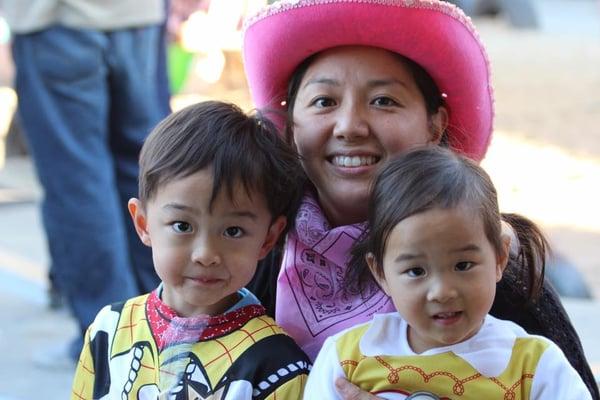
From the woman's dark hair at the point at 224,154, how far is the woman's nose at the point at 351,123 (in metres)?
0.12

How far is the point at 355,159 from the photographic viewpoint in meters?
2.36

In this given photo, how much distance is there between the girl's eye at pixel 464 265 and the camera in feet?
6.36

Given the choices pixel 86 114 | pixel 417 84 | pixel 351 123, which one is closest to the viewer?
pixel 351 123

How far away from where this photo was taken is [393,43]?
2.37 m

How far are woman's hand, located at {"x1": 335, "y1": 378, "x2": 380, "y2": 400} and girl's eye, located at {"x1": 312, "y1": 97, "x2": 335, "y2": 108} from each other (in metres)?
0.64

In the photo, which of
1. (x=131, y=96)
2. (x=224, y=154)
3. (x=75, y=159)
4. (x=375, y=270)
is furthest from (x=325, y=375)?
(x=131, y=96)

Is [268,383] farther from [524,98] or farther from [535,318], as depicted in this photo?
[524,98]

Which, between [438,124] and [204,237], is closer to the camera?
[204,237]

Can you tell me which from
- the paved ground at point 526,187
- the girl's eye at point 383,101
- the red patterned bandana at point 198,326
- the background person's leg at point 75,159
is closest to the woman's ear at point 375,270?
the red patterned bandana at point 198,326

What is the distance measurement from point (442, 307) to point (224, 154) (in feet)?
1.62

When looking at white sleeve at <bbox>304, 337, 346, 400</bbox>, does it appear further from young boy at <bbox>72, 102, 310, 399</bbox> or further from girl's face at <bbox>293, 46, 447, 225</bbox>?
girl's face at <bbox>293, 46, 447, 225</bbox>

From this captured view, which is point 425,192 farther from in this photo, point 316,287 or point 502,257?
point 316,287

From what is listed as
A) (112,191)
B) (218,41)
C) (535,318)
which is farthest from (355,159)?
(218,41)

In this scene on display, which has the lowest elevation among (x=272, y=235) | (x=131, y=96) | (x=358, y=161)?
(x=131, y=96)
